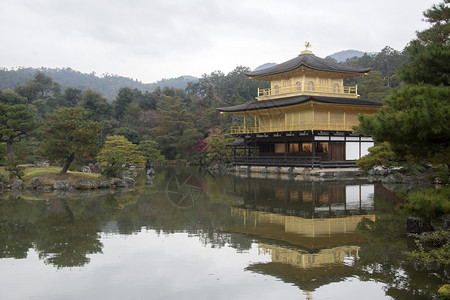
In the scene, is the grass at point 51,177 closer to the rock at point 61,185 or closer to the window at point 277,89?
the rock at point 61,185

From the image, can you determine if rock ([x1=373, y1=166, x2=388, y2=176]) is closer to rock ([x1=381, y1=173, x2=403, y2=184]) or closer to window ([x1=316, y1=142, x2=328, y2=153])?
rock ([x1=381, y1=173, x2=403, y2=184])

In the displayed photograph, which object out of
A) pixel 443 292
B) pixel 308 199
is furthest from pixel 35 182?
pixel 443 292

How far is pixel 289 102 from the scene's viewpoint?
32.2 m

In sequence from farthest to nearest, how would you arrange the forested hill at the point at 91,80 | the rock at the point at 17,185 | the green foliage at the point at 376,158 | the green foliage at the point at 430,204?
1. the forested hill at the point at 91,80
2. the rock at the point at 17,185
3. the green foliage at the point at 376,158
4. the green foliage at the point at 430,204

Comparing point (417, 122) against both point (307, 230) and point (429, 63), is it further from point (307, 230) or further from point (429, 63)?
point (307, 230)

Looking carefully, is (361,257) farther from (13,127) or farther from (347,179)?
(13,127)

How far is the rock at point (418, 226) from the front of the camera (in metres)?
9.81

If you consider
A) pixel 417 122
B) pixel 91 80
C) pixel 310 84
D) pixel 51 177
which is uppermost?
pixel 91 80

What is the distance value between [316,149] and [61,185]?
768 inches

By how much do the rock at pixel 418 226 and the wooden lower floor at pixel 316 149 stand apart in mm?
19735

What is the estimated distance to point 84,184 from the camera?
21703 mm

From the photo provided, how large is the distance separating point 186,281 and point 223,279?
659mm

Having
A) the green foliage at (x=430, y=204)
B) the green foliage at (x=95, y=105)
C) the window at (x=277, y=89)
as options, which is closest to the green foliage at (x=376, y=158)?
the green foliage at (x=430, y=204)

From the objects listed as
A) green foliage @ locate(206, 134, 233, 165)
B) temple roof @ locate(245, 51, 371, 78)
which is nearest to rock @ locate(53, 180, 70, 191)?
green foliage @ locate(206, 134, 233, 165)
